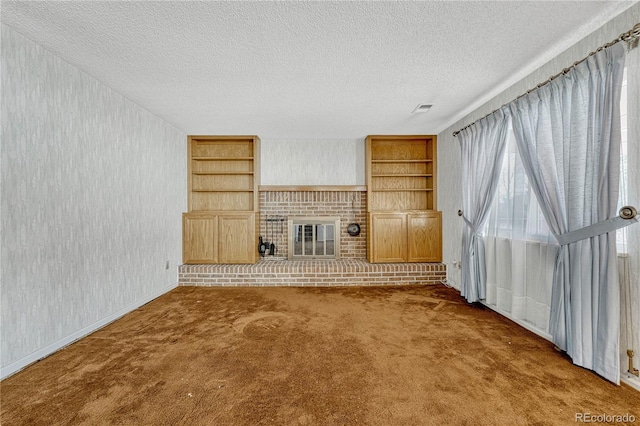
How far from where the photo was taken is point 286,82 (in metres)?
2.40

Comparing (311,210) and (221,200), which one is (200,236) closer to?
(221,200)

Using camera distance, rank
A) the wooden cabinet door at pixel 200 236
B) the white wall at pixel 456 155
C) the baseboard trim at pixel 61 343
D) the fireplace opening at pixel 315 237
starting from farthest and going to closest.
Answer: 1. the fireplace opening at pixel 315 237
2. the wooden cabinet door at pixel 200 236
3. the white wall at pixel 456 155
4. the baseboard trim at pixel 61 343

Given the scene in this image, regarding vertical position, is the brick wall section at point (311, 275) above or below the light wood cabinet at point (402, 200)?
below

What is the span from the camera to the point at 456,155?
3572mm

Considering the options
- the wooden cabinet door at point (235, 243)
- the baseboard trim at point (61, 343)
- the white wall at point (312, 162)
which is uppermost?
the white wall at point (312, 162)

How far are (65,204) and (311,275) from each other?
2826 millimetres

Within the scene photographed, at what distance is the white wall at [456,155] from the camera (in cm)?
195

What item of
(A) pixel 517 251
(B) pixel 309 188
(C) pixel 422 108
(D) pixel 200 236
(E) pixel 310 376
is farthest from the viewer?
(B) pixel 309 188

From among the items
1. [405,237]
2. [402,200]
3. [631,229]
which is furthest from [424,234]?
[631,229]

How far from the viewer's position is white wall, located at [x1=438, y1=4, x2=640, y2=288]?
1953 mm

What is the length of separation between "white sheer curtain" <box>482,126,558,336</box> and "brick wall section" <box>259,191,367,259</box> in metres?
1.99

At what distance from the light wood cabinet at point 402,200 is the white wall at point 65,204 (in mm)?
3185

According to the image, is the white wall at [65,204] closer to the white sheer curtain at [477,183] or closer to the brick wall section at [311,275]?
the brick wall section at [311,275]

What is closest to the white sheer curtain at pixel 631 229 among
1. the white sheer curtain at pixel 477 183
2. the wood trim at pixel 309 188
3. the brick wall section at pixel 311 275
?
the white sheer curtain at pixel 477 183
